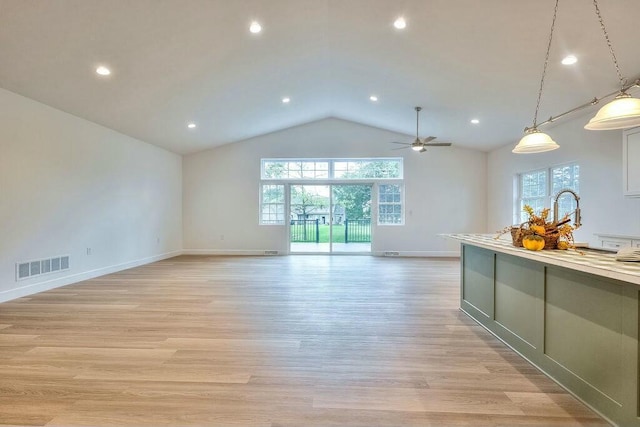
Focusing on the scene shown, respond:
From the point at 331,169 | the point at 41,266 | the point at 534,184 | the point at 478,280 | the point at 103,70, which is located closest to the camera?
the point at 478,280

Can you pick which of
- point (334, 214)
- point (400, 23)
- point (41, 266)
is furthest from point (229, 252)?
point (400, 23)

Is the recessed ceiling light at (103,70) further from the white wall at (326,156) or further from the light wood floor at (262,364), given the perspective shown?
the white wall at (326,156)

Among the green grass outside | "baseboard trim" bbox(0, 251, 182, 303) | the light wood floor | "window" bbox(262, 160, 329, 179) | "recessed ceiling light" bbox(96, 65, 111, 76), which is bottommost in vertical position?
the light wood floor

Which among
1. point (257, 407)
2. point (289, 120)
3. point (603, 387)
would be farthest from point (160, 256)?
point (603, 387)

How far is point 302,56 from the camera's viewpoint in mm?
4875

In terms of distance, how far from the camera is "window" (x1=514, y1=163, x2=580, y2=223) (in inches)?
213

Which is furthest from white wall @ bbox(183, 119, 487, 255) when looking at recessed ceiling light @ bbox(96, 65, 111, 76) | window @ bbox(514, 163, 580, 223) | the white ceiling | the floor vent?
recessed ceiling light @ bbox(96, 65, 111, 76)

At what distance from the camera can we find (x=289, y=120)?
7.85m

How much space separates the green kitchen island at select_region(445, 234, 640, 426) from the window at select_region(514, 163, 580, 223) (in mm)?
3581

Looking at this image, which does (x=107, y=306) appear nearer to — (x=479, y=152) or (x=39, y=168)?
(x=39, y=168)

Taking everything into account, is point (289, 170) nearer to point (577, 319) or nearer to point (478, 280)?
point (478, 280)

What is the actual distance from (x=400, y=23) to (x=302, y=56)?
1.66 metres

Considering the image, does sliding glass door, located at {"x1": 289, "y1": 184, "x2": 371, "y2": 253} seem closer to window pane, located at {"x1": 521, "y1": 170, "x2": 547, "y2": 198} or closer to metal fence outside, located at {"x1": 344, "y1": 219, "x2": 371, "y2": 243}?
metal fence outside, located at {"x1": 344, "y1": 219, "x2": 371, "y2": 243}

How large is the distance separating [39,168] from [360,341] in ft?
16.6
